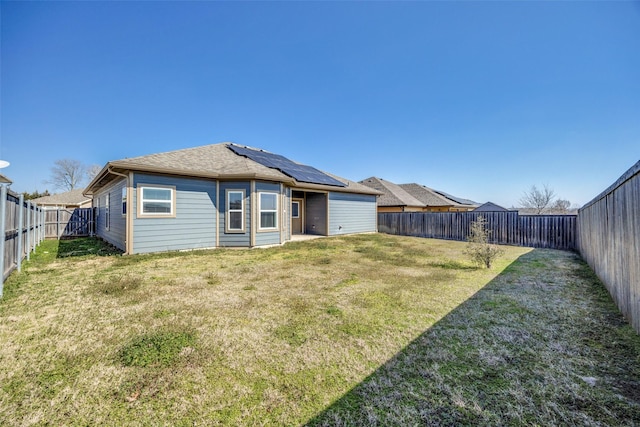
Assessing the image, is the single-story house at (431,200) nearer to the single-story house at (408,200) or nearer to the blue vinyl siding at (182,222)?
the single-story house at (408,200)

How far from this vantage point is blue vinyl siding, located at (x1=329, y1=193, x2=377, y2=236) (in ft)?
47.1

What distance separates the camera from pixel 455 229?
1412 centimetres

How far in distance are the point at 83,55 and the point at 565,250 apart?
72.4ft

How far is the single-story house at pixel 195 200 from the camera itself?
8.12 meters

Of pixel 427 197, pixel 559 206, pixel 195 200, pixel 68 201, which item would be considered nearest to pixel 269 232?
pixel 195 200

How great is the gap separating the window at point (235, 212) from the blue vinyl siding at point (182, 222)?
55cm

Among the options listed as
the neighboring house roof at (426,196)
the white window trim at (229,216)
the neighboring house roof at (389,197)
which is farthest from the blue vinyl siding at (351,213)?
the neighboring house roof at (426,196)

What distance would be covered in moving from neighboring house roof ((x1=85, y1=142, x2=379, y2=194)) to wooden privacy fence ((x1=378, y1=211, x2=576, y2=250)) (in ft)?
26.5

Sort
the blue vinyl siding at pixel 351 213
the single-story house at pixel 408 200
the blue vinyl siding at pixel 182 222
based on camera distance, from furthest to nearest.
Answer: the single-story house at pixel 408 200 → the blue vinyl siding at pixel 351 213 → the blue vinyl siding at pixel 182 222

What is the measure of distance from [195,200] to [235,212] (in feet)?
4.90

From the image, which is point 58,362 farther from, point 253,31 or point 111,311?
point 253,31

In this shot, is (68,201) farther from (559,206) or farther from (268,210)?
(559,206)

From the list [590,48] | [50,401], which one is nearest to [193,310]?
[50,401]

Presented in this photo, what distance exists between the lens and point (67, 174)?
3812 cm
